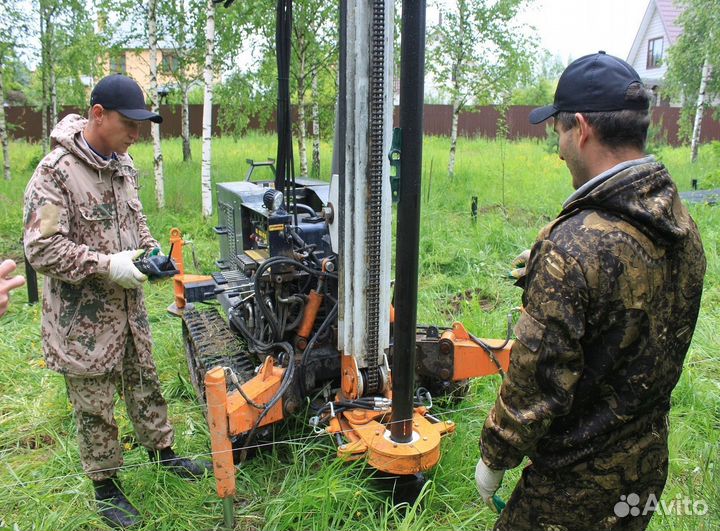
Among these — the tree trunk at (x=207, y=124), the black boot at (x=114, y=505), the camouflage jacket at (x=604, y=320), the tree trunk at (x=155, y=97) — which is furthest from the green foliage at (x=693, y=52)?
the black boot at (x=114, y=505)

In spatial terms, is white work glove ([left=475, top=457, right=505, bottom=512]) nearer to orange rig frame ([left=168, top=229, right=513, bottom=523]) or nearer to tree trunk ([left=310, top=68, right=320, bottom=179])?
orange rig frame ([left=168, top=229, right=513, bottom=523])

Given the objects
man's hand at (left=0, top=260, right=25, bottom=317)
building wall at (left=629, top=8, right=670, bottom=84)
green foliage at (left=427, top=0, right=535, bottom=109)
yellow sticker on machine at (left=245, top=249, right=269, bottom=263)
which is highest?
building wall at (left=629, top=8, right=670, bottom=84)

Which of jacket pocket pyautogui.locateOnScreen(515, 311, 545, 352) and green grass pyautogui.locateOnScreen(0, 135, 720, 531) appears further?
green grass pyautogui.locateOnScreen(0, 135, 720, 531)

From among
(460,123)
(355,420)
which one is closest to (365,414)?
(355,420)

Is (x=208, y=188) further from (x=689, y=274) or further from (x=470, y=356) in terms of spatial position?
(x=689, y=274)

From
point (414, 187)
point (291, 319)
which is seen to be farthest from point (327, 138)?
point (414, 187)

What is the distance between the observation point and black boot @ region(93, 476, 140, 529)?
307 centimetres

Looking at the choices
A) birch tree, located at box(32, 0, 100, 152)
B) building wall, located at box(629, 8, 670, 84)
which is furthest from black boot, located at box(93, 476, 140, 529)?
building wall, located at box(629, 8, 670, 84)

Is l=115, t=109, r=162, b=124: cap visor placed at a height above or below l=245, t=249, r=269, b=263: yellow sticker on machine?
above

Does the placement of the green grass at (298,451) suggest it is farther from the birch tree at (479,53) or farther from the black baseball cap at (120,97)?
the birch tree at (479,53)

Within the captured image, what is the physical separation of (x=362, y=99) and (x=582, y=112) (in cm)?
133

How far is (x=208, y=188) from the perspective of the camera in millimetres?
9633

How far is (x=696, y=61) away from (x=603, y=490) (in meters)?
17.3

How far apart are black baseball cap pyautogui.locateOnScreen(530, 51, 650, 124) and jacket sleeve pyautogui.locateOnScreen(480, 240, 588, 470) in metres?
0.42
